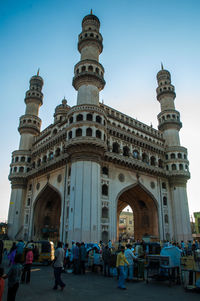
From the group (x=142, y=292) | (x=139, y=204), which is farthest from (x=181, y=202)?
(x=142, y=292)

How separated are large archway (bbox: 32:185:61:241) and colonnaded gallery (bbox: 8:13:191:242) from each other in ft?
0.52

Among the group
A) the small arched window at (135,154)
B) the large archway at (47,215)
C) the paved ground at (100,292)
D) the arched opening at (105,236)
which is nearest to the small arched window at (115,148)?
the small arched window at (135,154)

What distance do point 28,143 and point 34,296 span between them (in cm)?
3837

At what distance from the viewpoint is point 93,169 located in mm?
28250

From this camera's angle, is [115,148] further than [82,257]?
Yes

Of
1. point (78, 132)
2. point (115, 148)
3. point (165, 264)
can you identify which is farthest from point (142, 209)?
point (165, 264)

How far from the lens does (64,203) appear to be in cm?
3075

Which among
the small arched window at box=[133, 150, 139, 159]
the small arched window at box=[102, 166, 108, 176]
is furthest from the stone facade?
the small arched window at box=[102, 166, 108, 176]

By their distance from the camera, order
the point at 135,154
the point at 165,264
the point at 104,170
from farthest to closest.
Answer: the point at 135,154 < the point at 104,170 < the point at 165,264

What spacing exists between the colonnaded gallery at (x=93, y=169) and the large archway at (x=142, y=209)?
153mm

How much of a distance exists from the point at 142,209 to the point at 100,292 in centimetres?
3174

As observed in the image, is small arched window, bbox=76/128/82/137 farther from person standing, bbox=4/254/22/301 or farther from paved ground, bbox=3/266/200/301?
person standing, bbox=4/254/22/301

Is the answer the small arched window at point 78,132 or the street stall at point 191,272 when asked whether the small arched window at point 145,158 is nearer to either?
the small arched window at point 78,132

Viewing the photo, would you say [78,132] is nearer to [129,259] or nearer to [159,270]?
[129,259]
